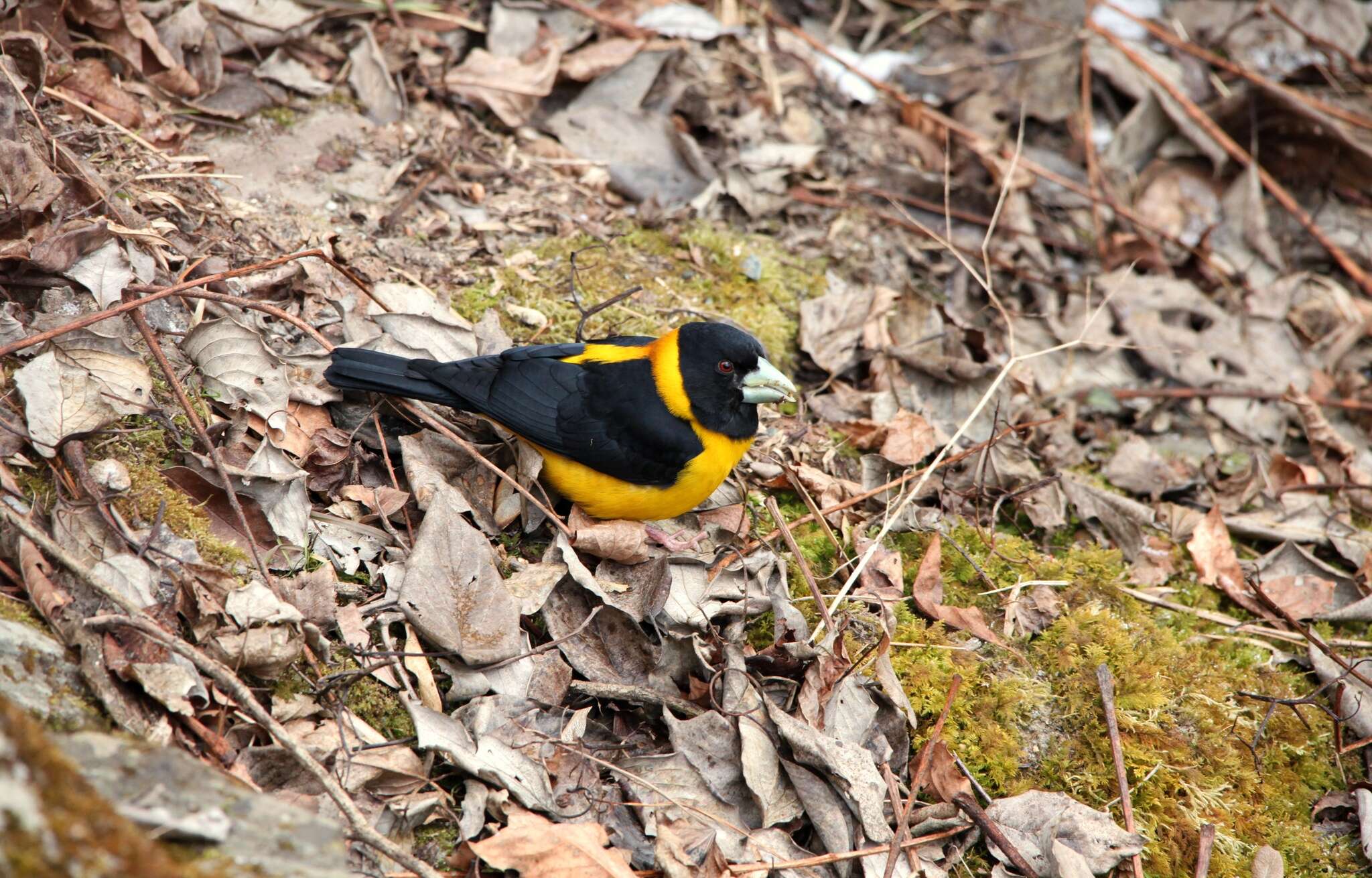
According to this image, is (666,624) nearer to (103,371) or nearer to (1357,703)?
(103,371)

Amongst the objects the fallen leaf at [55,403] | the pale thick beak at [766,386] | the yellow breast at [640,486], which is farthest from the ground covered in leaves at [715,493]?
the pale thick beak at [766,386]

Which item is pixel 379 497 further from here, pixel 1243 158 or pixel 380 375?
pixel 1243 158

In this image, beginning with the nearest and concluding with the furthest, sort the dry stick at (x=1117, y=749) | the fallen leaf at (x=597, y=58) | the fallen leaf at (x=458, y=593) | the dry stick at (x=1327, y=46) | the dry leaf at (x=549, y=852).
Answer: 1. the dry leaf at (x=549, y=852)
2. the fallen leaf at (x=458, y=593)
3. the dry stick at (x=1117, y=749)
4. the fallen leaf at (x=597, y=58)
5. the dry stick at (x=1327, y=46)

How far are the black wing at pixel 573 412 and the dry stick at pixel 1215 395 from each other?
314 cm

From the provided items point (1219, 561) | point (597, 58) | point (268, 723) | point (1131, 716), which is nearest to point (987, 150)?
point (597, 58)

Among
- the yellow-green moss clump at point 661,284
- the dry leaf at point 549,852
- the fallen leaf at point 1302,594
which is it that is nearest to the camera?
the dry leaf at point 549,852

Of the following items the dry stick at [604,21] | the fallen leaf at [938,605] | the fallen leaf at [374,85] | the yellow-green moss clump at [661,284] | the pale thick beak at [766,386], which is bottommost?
the fallen leaf at [938,605]

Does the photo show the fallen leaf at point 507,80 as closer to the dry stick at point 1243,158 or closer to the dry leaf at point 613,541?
the dry leaf at point 613,541

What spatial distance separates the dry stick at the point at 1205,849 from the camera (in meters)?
3.55

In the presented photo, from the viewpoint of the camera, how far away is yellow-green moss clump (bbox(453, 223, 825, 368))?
515 centimetres

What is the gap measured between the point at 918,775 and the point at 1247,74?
5.97 meters

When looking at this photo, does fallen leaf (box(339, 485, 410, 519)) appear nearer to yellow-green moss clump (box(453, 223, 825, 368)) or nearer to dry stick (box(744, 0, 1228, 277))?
yellow-green moss clump (box(453, 223, 825, 368))

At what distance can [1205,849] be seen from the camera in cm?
358

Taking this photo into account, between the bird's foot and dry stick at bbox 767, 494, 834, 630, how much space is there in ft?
1.13
